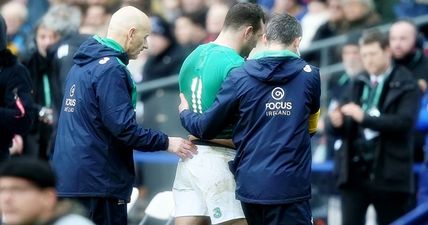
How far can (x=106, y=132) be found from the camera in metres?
10.6

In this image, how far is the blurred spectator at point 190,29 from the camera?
701 inches

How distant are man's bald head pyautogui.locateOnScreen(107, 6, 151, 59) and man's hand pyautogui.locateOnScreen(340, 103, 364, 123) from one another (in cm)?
290

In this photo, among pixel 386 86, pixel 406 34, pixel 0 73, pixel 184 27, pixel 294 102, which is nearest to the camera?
pixel 294 102

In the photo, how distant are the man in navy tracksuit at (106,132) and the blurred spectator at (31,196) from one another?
2699 mm

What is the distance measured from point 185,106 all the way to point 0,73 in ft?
Result: 5.59

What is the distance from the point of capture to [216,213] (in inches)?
421

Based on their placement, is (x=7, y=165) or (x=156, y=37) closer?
(x=7, y=165)

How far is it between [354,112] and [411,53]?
1.58 metres

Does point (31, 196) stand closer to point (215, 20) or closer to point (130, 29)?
point (130, 29)

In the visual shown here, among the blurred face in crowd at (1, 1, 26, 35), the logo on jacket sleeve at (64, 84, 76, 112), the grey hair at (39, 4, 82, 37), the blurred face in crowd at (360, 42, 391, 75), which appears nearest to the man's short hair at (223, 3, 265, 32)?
the logo on jacket sleeve at (64, 84, 76, 112)

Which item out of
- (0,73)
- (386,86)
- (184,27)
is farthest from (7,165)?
(184,27)

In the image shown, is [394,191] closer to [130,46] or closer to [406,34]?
[406,34]

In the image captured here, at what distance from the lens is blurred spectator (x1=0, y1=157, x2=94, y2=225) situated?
7.72 m

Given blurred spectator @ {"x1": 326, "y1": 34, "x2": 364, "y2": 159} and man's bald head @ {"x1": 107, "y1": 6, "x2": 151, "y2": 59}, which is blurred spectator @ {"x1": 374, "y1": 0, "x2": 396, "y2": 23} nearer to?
blurred spectator @ {"x1": 326, "y1": 34, "x2": 364, "y2": 159}
